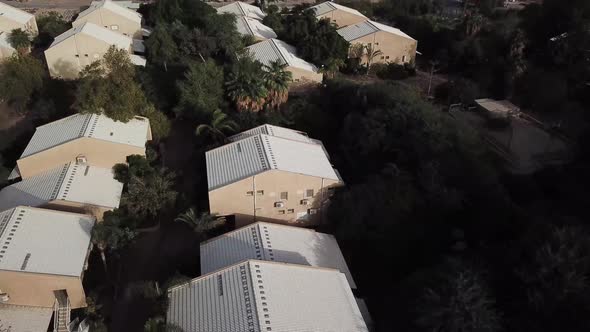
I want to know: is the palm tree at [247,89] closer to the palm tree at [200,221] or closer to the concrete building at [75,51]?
the palm tree at [200,221]

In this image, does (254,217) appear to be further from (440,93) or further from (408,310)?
(440,93)

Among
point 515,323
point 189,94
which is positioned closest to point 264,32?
point 189,94

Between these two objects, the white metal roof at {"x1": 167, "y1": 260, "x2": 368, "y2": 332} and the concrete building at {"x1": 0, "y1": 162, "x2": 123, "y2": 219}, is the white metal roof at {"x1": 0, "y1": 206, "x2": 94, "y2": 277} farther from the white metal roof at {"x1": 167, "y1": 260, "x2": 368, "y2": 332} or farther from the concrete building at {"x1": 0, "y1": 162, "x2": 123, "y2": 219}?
the white metal roof at {"x1": 167, "y1": 260, "x2": 368, "y2": 332}

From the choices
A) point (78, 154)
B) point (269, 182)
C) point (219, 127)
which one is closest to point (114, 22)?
point (219, 127)

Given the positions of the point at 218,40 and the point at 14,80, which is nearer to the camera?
the point at 14,80

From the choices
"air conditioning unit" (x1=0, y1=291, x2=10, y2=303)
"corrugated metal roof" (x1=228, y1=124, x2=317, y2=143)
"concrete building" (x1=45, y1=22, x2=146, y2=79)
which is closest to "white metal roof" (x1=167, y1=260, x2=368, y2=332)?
"air conditioning unit" (x1=0, y1=291, x2=10, y2=303)

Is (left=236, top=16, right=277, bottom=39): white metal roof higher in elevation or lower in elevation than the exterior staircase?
higher
